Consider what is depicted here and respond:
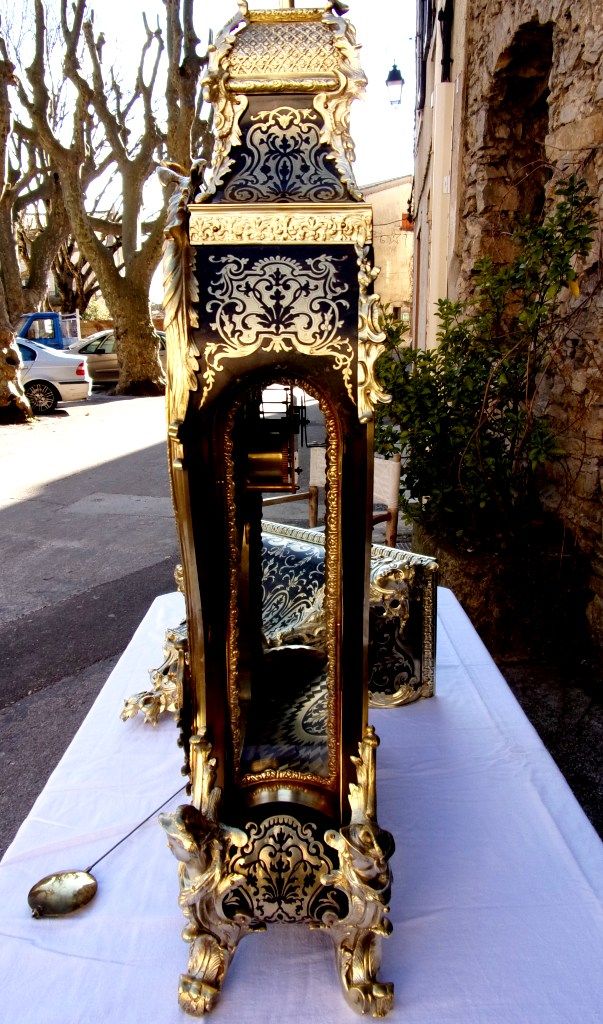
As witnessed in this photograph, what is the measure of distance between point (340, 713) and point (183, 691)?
28cm

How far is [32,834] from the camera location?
1269 mm

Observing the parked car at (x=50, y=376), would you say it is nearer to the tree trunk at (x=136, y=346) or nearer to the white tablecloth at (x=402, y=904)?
the tree trunk at (x=136, y=346)

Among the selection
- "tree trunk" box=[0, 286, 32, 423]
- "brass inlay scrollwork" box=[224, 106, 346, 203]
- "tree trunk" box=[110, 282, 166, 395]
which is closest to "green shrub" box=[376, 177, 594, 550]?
"brass inlay scrollwork" box=[224, 106, 346, 203]

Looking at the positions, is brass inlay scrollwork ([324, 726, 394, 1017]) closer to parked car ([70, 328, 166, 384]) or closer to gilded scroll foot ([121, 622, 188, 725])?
gilded scroll foot ([121, 622, 188, 725])

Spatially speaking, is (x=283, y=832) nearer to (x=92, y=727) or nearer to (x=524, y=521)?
(x=92, y=727)

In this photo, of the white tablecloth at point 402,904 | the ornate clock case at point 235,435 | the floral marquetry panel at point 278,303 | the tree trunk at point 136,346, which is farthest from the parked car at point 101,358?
the floral marquetry panel at point 278,303

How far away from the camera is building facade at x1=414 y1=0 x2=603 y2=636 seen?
107 inches

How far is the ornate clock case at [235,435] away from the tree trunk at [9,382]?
9.27 metres

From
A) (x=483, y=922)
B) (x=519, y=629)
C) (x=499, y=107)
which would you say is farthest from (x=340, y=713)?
(x=499, y=107)

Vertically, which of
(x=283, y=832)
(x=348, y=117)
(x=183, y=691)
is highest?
(x=348, y=117)

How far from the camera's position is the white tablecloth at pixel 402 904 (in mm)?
946

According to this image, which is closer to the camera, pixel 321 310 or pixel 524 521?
pixel 321 310

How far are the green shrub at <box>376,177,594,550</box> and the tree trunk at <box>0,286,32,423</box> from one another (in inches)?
310

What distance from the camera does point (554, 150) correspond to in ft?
9.79
